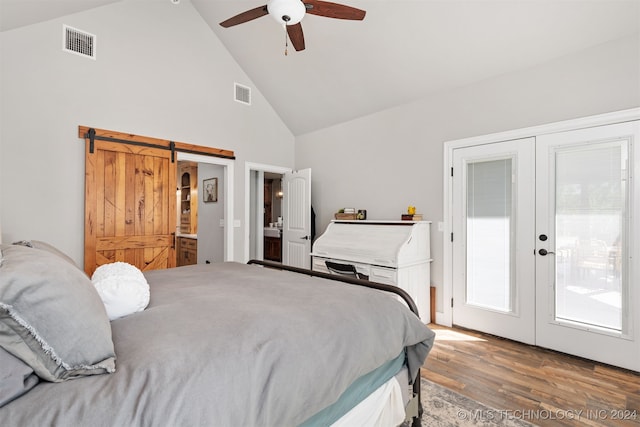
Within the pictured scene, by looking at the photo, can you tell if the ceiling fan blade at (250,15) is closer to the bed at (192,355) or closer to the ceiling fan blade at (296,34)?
the ceiling fan blade at (296,34)

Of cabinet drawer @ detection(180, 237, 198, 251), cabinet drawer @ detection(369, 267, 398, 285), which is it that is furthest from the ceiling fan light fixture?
cabinet drawer @ detection(180, 237, 198, 251)

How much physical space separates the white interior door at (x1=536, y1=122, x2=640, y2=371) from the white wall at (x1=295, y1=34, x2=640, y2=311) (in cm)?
30

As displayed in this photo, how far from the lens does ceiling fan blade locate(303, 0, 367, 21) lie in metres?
2.23

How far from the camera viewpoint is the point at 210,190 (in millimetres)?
5211

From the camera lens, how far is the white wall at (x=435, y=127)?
259cm

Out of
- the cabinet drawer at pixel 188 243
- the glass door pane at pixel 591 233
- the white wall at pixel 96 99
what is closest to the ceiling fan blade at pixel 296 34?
the white wall at pixel 96 99

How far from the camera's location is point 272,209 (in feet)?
25.7

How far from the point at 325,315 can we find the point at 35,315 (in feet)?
3.03

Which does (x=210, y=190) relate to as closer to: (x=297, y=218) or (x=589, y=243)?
(x=297, y=218)

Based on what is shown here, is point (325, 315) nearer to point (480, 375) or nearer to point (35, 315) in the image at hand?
point (35, 315)

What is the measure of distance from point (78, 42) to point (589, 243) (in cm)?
510

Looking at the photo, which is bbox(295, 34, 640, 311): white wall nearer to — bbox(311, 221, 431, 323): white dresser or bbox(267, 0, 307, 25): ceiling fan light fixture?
bbox(311, 221, 431, 323): white dresser

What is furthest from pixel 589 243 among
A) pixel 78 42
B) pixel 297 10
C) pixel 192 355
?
pixel 78 42

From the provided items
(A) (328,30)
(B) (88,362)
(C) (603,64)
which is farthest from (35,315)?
(C) (603,64)
